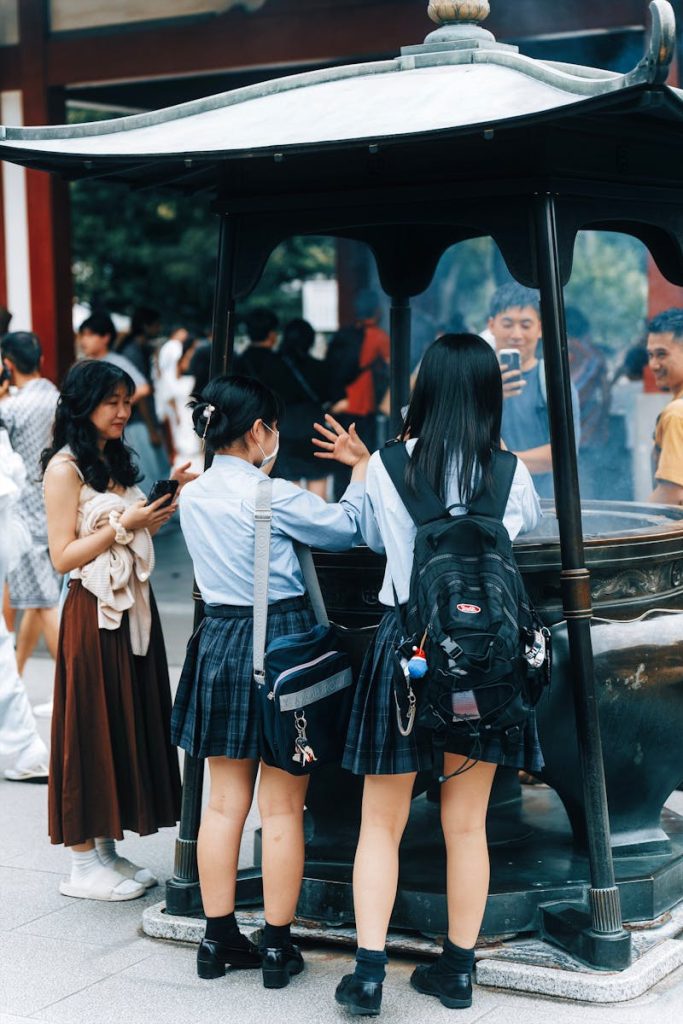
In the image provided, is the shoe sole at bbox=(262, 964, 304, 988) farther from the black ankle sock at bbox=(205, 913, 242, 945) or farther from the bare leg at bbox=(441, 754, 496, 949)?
the bare leg at bbox=(441, 754, 496, 949)

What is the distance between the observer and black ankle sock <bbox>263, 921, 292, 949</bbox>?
3.76 metres

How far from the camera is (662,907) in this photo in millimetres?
4035

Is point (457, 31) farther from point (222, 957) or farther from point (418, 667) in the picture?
point (222, 957)

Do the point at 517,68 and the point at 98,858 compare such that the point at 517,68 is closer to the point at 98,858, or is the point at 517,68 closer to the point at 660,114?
the point at 660,114

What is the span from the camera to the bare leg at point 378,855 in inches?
138

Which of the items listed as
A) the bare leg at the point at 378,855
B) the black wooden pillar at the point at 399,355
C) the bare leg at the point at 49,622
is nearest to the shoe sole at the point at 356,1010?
the bare leg at the point at 378,855

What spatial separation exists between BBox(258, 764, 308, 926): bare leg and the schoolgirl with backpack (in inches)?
9.5

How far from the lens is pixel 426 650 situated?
330 cm

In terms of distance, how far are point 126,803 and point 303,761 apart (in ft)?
3.41

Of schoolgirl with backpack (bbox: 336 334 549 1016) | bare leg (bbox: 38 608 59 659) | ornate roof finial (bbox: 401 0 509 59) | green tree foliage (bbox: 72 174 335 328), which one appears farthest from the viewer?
green tree foliage (bbox: 72 174 335 328)

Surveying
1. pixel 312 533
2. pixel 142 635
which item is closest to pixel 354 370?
pixel 142 635

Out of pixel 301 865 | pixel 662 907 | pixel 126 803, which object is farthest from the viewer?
pixel 126 803

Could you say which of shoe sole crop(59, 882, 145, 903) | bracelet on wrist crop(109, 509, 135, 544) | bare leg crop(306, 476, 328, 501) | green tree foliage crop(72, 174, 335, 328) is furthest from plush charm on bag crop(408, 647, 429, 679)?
green tree foliage crop(72, 174, 335, 328)

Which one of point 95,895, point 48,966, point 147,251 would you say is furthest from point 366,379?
point 147,251
